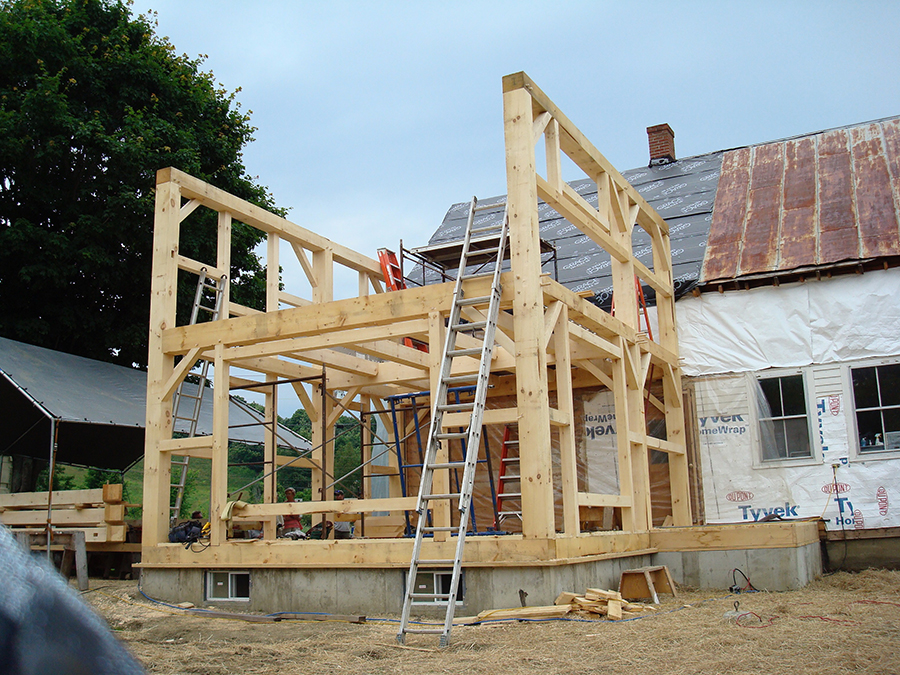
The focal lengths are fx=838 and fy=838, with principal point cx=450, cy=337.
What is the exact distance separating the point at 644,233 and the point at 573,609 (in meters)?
9.88

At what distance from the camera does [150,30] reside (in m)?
19.8

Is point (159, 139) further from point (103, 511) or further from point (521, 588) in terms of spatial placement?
point (521, 588)

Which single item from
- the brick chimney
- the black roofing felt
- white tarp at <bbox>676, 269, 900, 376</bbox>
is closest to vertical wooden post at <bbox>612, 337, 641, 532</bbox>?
white tarp at <bbox>676, 269, 900, 376</bbox>

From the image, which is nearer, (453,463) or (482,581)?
(453,463)

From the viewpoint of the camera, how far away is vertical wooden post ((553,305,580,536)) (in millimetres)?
8430

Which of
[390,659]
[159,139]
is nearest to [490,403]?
[390,659]

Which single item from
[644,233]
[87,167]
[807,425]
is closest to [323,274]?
[644,233]

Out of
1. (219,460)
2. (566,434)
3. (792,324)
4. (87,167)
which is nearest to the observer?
(566,434)

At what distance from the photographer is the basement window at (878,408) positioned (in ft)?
38.3

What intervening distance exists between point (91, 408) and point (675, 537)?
28.0ft

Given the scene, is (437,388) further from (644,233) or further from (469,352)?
(644,233)

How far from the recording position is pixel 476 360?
11.0 m

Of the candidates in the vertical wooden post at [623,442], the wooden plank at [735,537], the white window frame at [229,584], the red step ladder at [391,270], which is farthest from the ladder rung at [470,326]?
the red step ladder at [391,270]

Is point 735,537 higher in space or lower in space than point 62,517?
lower
